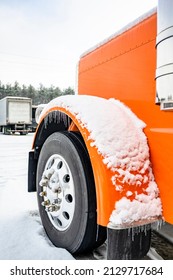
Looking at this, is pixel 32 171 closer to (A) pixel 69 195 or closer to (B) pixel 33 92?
(A) pixel 69 195

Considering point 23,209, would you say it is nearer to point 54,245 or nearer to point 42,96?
point 54,245

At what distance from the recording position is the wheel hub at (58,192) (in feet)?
5.60

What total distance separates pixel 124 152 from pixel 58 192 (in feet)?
2.04

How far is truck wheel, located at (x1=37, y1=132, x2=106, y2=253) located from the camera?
1547 mm

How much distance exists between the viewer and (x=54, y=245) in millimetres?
1874

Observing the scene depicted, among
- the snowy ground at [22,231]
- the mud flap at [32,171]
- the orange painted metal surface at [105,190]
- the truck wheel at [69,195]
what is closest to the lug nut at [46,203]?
the truck wheel at [69,195]

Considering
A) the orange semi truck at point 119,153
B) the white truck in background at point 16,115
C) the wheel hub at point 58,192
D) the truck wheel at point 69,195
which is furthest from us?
the white truck in background at point 16,115

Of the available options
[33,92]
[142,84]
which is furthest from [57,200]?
[33,92]

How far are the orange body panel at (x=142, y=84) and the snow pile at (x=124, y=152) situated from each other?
4 cm

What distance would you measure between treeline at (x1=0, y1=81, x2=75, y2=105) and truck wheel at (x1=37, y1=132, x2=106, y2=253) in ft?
155

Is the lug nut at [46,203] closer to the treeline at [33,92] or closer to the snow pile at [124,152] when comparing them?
the snow pile at [124,152]

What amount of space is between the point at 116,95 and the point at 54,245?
1109 millimetres
